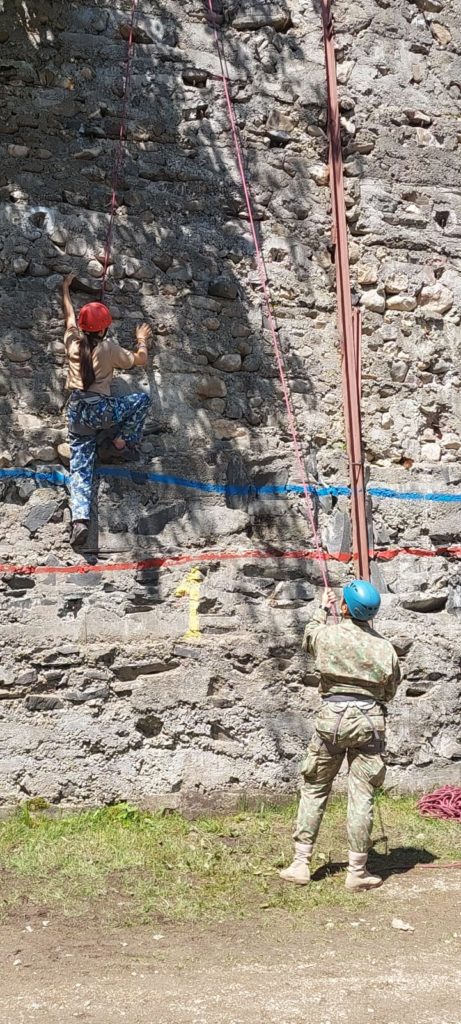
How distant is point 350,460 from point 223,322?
1.16m

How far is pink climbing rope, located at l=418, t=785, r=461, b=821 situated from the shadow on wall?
58.5 inches

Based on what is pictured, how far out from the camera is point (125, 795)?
5746 millimetres

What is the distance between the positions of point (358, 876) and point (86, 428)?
2.81m

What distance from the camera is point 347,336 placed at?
654 cm

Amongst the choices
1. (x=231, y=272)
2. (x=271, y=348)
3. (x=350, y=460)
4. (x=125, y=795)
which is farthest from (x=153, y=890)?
(x=231, y=272)

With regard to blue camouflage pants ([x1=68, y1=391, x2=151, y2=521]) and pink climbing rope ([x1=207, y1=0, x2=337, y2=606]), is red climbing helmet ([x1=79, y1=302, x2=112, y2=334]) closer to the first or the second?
blue camouflage pants ([x1=68, y1=391, x2=151, y2=521])

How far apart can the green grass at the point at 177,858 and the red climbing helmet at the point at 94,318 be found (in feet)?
8.78

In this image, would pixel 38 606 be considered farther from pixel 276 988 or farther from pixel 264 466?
pixel 276 988

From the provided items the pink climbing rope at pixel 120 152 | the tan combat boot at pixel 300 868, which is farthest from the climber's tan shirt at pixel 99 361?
the tan combat boot at pixel 300 868

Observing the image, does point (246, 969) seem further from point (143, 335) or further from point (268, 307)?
point (268, 307)

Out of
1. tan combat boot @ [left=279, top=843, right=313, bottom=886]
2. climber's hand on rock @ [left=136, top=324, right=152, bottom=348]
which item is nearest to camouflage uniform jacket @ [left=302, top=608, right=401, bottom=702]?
tan combat boot @ [left=279, top=843, right=313, bottom=886]

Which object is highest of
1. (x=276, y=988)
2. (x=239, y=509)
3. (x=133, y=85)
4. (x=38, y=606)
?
(x=133, y=85)

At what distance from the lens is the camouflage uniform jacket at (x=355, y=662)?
16.7 ft

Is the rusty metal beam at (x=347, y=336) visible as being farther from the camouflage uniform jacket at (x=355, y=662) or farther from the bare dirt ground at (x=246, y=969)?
the bare dirt ground at (x=246, y=969)
